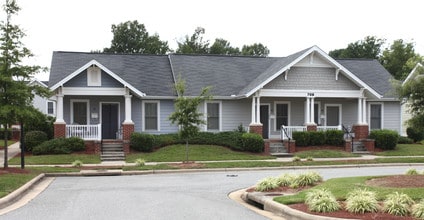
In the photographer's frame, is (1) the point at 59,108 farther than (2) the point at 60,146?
Yes

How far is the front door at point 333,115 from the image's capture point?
3316 cm

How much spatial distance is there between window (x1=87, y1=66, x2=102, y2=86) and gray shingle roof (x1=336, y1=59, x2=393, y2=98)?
18071mm

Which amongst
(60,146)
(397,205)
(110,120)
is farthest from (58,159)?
(397,205)

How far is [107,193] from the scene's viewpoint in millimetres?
14117

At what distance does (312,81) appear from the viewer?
3028 cm

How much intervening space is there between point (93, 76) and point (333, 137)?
14.0m

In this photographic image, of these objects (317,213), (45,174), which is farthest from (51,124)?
(317,213)

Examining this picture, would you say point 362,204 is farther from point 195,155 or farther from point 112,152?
point 112,152

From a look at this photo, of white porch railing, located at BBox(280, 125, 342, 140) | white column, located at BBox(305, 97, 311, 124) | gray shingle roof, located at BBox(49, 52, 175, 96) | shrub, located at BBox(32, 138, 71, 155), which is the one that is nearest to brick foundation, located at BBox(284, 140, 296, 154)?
white porch railing, located at BBox(280, 125, 342, 140)

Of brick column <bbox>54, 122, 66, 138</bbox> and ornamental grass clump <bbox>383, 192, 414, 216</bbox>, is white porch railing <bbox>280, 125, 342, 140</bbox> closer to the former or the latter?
brick column <bbox>54, 122, 66, 138</bbox>

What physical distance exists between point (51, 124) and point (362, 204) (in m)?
22.8

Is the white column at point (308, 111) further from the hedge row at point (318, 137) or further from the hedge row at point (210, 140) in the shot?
the hedge row at point (210, 140)

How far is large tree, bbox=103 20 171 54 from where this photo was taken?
70500mm

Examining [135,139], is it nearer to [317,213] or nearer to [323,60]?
[323,60]
